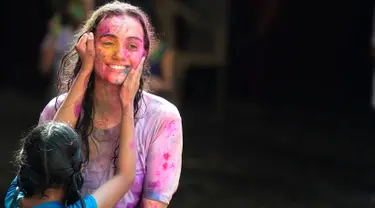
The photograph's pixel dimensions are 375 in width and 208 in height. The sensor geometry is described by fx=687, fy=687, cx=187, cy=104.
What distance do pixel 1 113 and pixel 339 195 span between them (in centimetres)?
450

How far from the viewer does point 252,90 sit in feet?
32.6

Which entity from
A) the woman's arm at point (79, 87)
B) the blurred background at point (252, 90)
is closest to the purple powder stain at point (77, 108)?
the woman's arm at point (79, 87)

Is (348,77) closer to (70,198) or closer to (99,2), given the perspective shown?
(99,2)

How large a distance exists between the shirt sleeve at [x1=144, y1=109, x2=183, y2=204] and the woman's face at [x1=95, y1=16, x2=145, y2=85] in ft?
0.70

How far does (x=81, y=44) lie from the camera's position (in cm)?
227

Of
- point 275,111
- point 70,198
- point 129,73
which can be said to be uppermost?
point 129,73

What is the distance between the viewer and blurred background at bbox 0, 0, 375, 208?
555 cm

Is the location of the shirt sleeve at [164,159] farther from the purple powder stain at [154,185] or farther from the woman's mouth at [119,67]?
the woman's mouth at [119,67]

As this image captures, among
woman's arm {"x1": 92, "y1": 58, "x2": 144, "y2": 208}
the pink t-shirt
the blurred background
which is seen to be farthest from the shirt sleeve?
the blurred background

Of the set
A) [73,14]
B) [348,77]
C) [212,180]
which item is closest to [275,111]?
[348,77]

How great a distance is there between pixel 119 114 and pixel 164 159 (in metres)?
0.23

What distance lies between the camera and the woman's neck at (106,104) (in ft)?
7.84

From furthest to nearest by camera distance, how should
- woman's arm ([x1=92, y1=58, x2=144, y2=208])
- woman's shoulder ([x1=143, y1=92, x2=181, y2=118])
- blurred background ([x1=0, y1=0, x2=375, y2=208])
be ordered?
blurred background ([x1=0, y1=0, x2=375, y2=208]) < woman's shoulder ([x1=143, y1=92, x2=181, y2=118]) < woman's arm ([x1=92, y1=58, x2=144, y2=208])

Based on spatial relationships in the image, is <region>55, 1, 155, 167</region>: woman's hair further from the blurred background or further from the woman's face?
the blurred background
